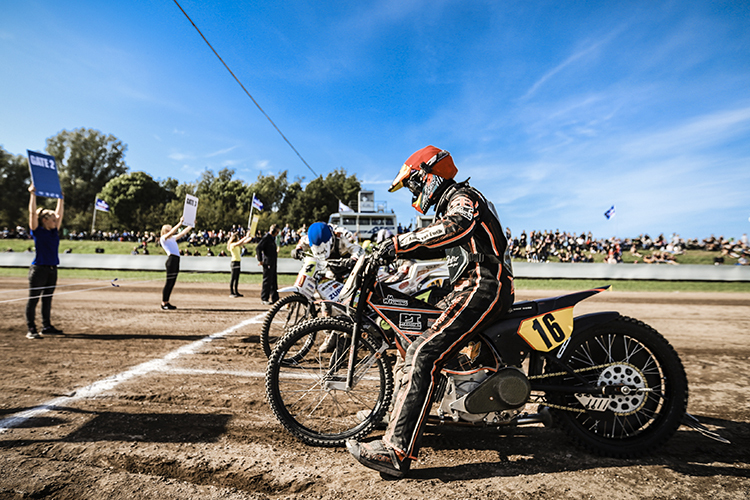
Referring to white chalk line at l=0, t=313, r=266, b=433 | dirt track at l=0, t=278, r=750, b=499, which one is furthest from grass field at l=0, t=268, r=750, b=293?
dirt track at l=0, t=278, r=750, b=499

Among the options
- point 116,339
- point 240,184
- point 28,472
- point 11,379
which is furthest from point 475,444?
point 240,184

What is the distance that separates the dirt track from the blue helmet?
1739mm

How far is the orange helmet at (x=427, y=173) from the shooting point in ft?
9.18

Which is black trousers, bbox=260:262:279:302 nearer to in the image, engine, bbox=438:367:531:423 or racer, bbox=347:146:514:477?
racer, bbox=347:146:514:477

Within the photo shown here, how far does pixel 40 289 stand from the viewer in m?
6.19

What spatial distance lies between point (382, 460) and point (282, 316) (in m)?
3.48

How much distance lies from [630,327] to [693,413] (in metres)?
1.49

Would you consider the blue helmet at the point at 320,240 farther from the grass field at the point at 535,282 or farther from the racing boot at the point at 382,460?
the grass field at the point at 535,282

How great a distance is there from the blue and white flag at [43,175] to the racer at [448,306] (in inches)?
261

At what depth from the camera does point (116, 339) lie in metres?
6.12

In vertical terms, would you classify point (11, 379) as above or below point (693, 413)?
below

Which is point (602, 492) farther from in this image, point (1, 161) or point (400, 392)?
point (1, 161)

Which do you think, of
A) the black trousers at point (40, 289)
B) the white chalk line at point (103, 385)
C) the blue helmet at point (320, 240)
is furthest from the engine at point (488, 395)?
the black trousers at point (40, 289)

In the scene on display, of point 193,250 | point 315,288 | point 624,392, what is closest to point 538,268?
point 315,288
